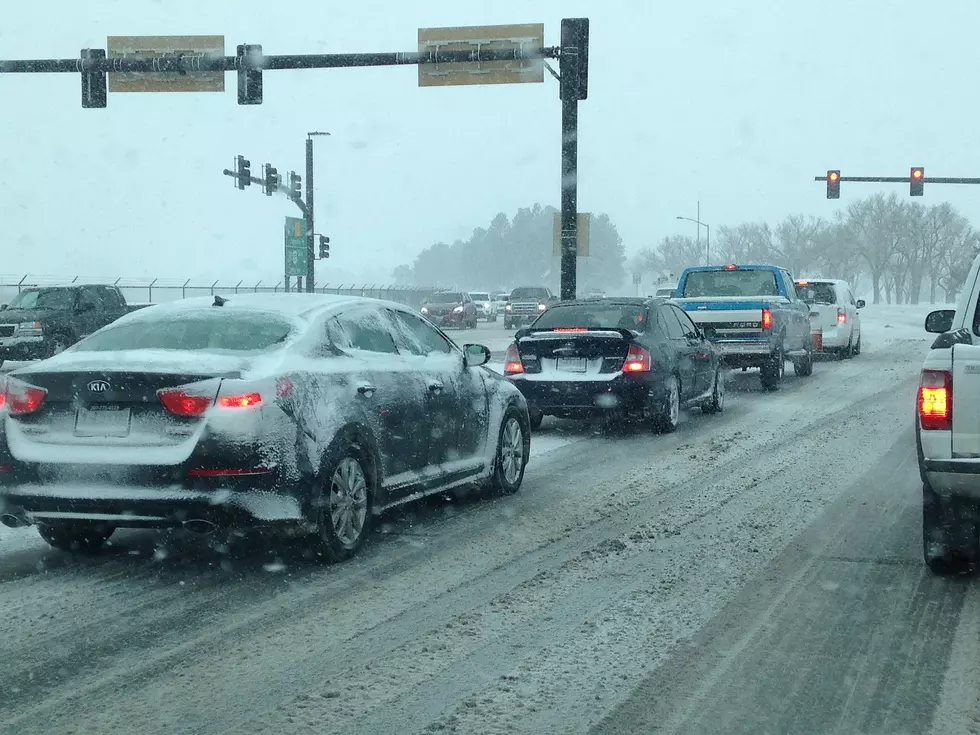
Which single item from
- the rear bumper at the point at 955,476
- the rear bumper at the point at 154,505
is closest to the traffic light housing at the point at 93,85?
the rear bumper at the point at 154,505

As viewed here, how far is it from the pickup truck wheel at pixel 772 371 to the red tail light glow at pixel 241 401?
44.6 ft

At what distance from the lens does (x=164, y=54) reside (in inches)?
839

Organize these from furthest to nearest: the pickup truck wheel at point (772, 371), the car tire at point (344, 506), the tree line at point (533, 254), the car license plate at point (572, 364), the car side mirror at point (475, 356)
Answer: the tree line at point (533, 254) < the pickup truck wheel at point (772, 371) < the car license plate at point (572, 364) < the car side mirror at point (475, 356) < the car tire at point (344, 506)

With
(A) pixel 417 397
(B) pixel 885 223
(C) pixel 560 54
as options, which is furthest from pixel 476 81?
(B) pixel 885 223

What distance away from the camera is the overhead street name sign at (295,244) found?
40688 millimetres

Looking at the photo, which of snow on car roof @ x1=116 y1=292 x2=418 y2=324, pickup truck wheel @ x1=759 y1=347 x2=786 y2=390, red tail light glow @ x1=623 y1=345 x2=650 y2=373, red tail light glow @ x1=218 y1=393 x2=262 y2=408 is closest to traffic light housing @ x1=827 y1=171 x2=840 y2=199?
pickup truck wheel @ x1=759 y1=347 x2=786 y2=390

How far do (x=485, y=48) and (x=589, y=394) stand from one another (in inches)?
376

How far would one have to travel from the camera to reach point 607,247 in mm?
191625

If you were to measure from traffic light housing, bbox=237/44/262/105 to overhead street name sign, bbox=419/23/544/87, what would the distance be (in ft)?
9.08

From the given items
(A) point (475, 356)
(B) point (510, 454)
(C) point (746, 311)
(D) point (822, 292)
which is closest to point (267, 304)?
(A) point (475, 356)

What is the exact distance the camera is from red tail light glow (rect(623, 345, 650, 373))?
514 inches

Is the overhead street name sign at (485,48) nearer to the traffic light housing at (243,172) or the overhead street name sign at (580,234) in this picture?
the overhead street name sign at (580,234)

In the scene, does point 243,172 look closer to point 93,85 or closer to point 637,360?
point 93,85

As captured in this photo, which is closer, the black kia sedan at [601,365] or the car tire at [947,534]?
the car tire at [947,534]
